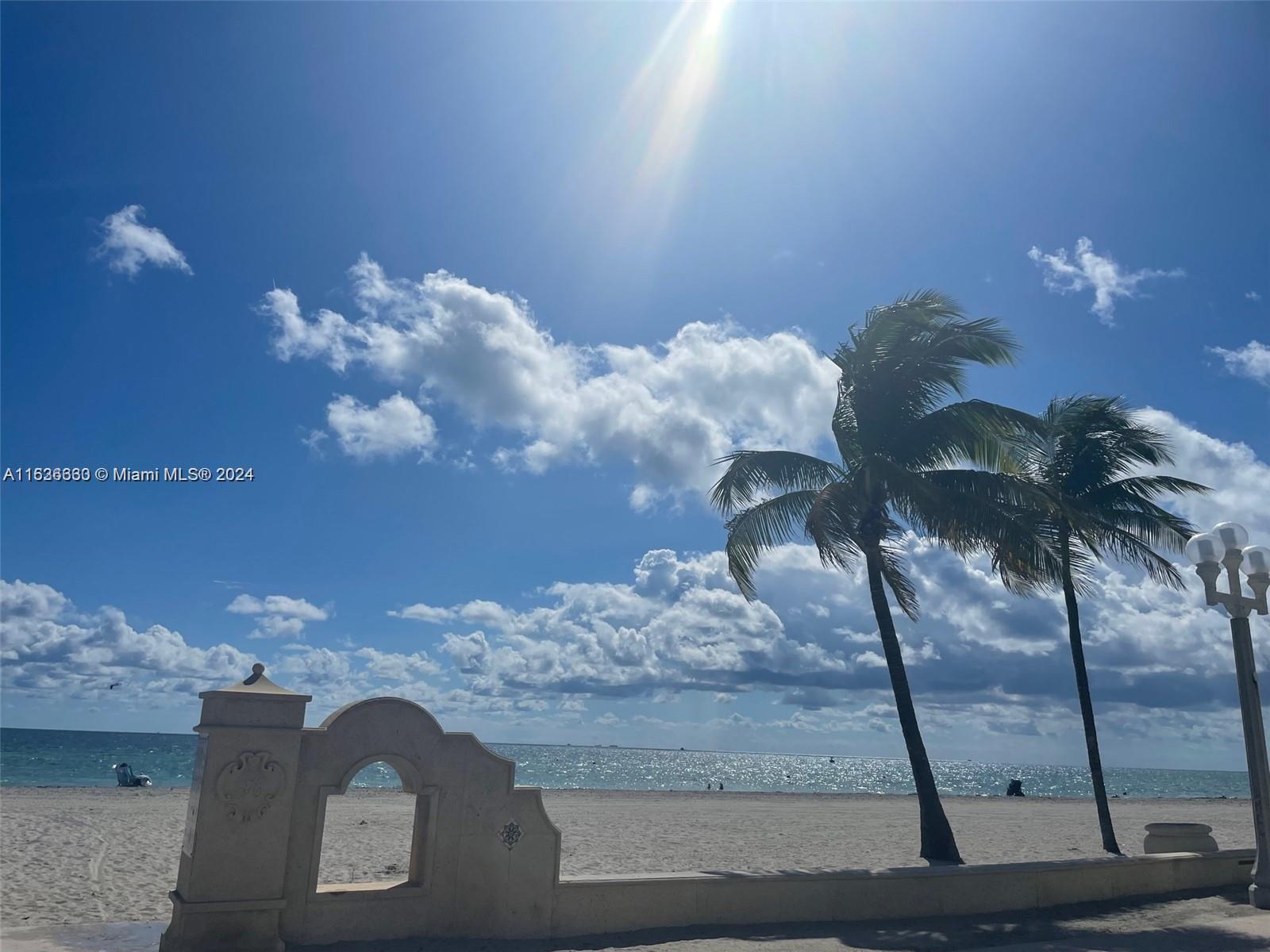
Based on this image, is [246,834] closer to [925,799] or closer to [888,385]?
[925,799]

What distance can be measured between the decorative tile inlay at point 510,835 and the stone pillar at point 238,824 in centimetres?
190

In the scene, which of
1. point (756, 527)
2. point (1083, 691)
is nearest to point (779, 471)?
point (756, 527)

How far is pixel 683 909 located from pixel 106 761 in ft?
288

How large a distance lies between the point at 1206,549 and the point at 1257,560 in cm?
69

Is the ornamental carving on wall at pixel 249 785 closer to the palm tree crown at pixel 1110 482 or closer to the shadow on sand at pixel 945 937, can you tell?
the shadow on sand at pixel 945 937

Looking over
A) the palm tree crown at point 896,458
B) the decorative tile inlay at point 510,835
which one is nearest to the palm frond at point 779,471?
the palm tree crown at point 896,458

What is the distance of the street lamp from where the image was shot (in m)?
10.4

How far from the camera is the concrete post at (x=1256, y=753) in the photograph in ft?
34.1

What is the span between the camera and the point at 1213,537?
10602 mm

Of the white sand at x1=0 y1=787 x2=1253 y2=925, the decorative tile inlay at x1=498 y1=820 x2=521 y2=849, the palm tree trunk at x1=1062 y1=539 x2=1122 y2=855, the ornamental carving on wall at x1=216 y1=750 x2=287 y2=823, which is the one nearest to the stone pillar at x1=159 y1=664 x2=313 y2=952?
the ornamental carving on wall at x1=216 y1=750 x2=287 y2=823

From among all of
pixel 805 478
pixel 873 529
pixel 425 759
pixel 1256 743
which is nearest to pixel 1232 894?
pixel 1256 743

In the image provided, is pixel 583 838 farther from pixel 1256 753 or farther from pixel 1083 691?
pixel 1256 753

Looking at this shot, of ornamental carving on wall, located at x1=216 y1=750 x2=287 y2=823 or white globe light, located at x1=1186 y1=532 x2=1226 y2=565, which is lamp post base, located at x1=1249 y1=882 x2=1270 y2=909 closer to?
white globe light, located at x1=1186 y1=532 x2=1226 y2=565

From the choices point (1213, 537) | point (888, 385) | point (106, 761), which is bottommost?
point (106, 761)
